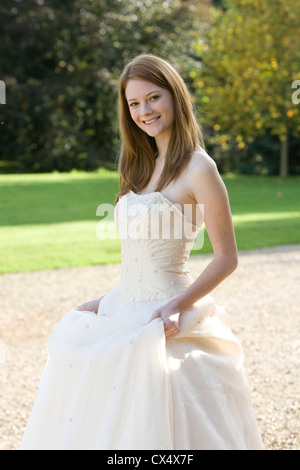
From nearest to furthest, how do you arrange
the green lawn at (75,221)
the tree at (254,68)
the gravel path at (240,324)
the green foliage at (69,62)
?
the gravel path at (240,324) → the green lawn at (75,221) → the tree at (254,68) → the green foliage at (69,62)

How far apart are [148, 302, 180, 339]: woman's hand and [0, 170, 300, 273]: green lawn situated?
6.47 meters

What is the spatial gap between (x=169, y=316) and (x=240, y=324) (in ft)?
12.9

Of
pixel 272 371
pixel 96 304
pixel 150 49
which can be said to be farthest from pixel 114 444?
pixel 150 49

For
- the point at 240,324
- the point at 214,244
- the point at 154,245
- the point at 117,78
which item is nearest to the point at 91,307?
the point at 154,245

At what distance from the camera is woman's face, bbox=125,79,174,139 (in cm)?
234

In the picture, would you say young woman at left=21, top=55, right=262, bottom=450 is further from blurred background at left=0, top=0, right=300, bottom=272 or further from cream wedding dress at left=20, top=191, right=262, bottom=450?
blurred background at left=0, top=0, right=300, bottom=272

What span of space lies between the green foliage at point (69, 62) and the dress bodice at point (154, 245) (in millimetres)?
23955

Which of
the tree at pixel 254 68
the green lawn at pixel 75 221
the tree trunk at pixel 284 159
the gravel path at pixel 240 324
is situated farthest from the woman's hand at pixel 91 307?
the tree trunk at pixel 284 159

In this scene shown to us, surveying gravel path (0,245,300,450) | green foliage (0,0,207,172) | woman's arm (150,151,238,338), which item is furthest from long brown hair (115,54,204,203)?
green foliage (0,0,207,172)

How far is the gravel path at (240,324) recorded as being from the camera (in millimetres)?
3977

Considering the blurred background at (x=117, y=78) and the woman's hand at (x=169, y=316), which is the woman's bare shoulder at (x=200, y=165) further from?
the blurred background at (x=117, y=78)

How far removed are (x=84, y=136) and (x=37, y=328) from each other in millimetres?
21521

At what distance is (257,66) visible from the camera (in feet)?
73.6

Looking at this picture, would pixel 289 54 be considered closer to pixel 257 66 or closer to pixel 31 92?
pixel 257 66
